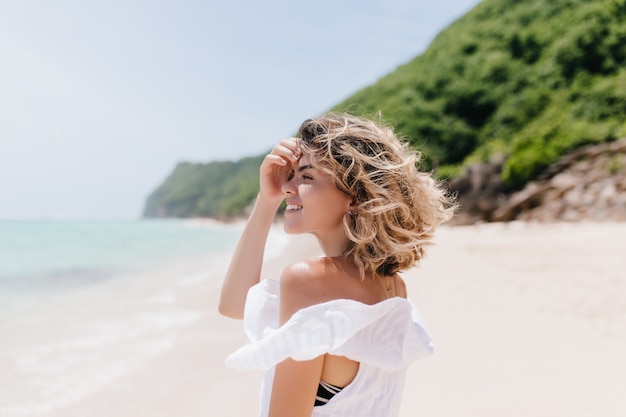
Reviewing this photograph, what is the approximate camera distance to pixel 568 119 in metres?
26.1

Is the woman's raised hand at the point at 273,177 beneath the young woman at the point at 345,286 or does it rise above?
above

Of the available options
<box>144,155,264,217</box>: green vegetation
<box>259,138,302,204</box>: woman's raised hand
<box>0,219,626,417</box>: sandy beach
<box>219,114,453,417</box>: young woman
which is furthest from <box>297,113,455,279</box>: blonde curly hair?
<box>144,155,264,217</box>: green vegetation

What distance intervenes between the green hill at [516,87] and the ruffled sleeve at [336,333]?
18.7 meters

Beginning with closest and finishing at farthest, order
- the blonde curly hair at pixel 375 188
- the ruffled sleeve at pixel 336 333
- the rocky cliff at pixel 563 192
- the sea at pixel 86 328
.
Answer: the ruffled sleeve at pixel 336 333, the blonde curly hair at pixel 375 188, the sea at pixel 86 328, the rocky cliff at pixel 563 192

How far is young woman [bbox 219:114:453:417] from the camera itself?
1.30 m

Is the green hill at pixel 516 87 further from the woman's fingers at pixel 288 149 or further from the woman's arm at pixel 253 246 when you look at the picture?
the woman's fingers at pixel 288 149

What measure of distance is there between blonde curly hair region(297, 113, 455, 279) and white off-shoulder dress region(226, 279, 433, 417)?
160mm

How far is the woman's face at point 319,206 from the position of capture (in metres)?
1.53

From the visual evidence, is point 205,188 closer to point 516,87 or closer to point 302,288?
point 516,87

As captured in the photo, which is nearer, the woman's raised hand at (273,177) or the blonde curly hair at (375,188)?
the blonde curly hair at (375,188)

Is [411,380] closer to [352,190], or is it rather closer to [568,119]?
[352,190]

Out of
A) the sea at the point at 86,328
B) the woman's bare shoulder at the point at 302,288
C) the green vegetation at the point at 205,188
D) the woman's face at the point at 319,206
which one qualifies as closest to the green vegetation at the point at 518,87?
the sea at the point at 86,328

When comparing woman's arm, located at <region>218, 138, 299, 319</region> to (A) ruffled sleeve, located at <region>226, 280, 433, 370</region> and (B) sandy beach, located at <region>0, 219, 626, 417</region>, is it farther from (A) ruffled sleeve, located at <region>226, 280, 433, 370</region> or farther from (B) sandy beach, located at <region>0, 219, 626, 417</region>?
(B) sandy beach, located at <region>0, 219, 626, 417</region>

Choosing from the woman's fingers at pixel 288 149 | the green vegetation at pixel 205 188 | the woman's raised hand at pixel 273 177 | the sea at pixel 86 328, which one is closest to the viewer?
the woman's fingers at pixel 288 149
